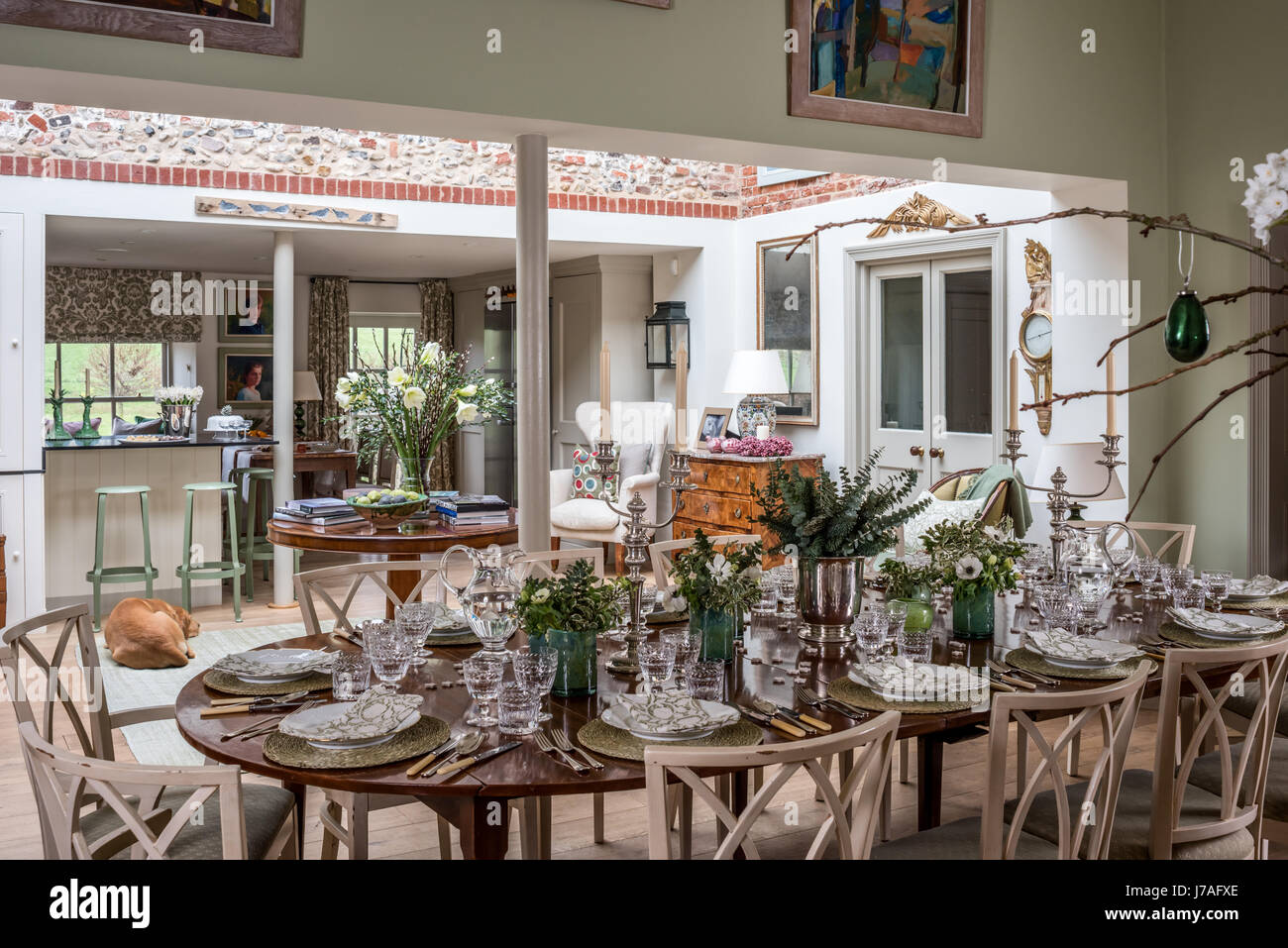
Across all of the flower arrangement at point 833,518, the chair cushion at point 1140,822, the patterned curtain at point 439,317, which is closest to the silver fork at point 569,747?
the flower arrangement at point 833,518

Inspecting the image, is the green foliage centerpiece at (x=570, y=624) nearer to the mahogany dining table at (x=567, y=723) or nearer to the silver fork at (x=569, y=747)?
the mahogany dining table at (x=567, y=723)

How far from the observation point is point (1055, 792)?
2.26 m

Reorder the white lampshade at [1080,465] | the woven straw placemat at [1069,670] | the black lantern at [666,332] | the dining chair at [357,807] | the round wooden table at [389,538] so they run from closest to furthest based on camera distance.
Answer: the woven straw placemat at [1069,670] < the dining chair at [357,807] < the white lampshade at [1080,465] < the round wooden table at [389,538] < the black lantern at [666,332]

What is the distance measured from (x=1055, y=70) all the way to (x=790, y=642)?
331 centimetres

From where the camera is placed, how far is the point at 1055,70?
16.4 ft

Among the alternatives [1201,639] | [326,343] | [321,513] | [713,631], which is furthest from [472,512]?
[326,343]

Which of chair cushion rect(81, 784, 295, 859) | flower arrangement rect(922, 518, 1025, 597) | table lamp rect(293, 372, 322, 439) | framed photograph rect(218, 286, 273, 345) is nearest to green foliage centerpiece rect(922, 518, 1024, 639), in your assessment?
flower arrangement rect(922, 518, 1025, 597)

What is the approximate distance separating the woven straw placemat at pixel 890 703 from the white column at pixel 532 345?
7.10 ft

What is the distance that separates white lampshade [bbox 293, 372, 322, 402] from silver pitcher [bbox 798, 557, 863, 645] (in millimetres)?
8546

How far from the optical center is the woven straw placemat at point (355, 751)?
6.58 ft

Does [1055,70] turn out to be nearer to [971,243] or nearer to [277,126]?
[971,243]

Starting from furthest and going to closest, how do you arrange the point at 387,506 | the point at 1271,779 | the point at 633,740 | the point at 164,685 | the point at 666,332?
the point at 666,332, the point at 164,685, the point at 387,506, the point at 1271,779, the point at 633,740

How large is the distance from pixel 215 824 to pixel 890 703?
1426 mm

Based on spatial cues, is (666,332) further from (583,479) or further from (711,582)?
(711,582)
